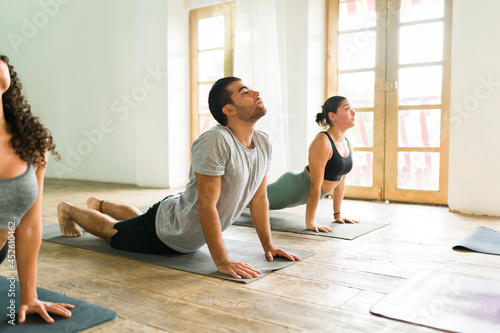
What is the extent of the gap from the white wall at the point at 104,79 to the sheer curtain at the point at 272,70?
1232mm

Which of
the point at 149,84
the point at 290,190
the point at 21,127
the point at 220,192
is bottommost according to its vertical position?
the point at 290,190

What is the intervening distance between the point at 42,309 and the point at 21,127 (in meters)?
0.55

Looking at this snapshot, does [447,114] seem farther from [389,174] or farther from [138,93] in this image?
[138,93]

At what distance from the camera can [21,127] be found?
1.26m

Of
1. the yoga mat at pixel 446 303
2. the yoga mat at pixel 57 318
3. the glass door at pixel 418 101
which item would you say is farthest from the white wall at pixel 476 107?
the yoga mat at pixel 57 318

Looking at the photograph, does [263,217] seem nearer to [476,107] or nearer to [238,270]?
[238,270]

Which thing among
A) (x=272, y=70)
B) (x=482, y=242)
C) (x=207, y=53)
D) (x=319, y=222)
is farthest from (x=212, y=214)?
(x=207, y=53)

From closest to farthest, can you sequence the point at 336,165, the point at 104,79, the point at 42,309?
the point at 42,309 → the point at 336,165 → the point at 104,79

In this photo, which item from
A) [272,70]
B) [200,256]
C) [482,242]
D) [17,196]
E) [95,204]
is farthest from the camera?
[272,70]

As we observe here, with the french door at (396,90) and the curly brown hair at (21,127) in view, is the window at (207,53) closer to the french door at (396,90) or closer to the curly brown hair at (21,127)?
the french door at (396,90)

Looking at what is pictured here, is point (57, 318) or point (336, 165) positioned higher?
point (336, 165)

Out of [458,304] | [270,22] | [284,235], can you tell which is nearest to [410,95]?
[270,22]

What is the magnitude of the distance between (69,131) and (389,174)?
14.3ft

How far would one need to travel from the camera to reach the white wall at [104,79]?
533cm
